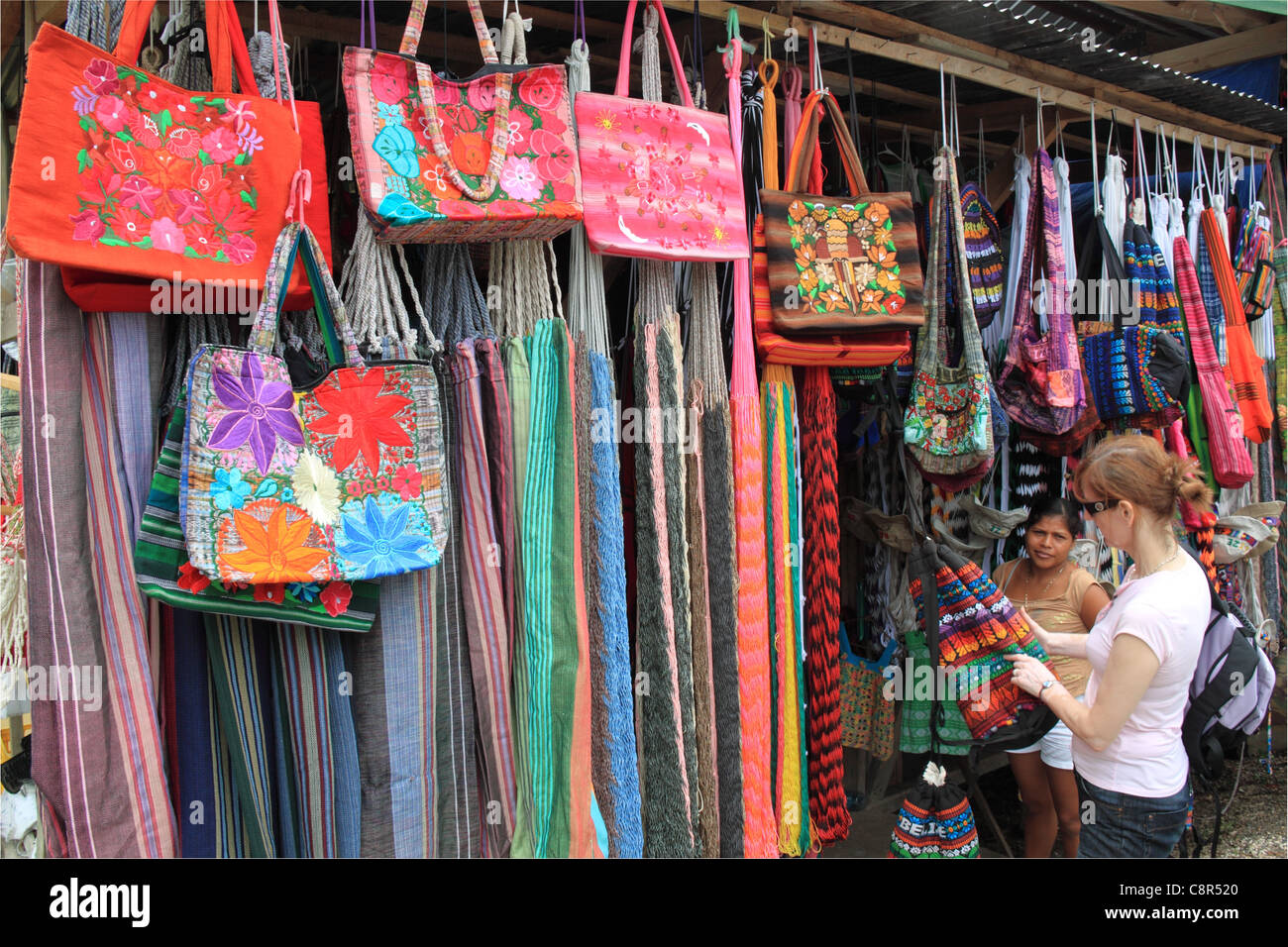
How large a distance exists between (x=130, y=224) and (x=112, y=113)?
202 millimetres

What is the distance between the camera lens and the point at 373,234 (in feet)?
6.66

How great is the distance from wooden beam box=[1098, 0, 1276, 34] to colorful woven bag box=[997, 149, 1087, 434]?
2.76 ft

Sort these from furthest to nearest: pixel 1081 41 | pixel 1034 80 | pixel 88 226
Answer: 1. pixel 1034 80
2. pixel 1081 41
3. pixel 88 226

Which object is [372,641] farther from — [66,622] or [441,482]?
[66,622]

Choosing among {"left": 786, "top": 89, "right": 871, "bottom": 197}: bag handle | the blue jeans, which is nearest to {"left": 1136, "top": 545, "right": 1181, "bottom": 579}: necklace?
the blue jeans

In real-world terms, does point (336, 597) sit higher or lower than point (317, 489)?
lower

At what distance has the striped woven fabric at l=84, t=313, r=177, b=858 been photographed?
5.77 feet

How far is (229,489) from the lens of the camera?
5.70 ft

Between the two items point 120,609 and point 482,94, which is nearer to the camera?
point 120,609

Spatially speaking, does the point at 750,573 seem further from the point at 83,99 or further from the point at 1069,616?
the point at 83,99

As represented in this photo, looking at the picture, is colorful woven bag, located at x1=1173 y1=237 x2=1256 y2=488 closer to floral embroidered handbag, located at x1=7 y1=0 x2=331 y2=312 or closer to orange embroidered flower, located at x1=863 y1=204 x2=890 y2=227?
orange embroidered flower, located at x1=863 y1=204 x2=890 y2=227

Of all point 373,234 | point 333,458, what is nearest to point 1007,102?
point 373,234

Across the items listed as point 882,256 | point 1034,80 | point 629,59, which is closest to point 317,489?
point 629,59

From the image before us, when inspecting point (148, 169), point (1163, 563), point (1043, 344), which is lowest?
point (1163, 563)
